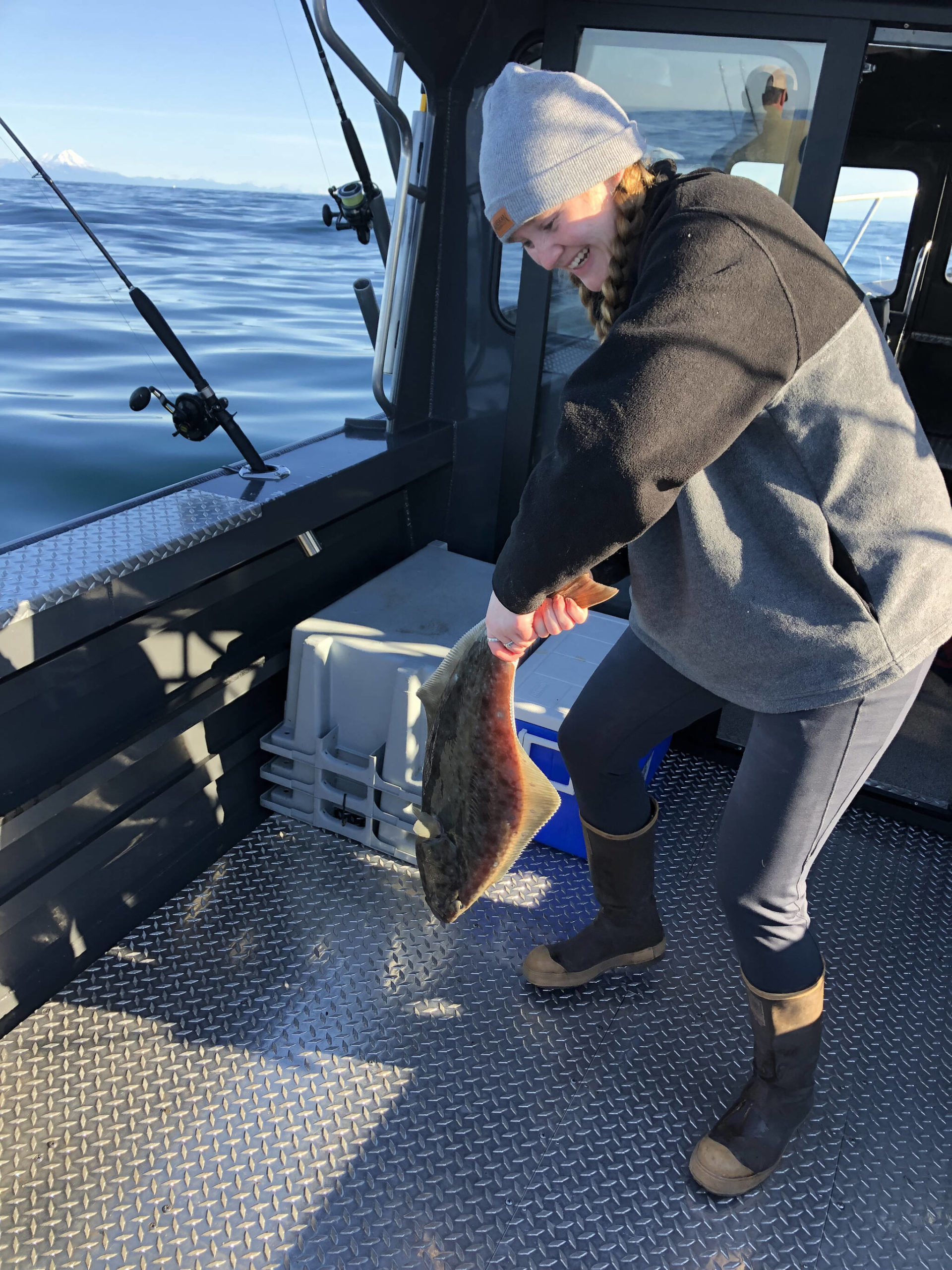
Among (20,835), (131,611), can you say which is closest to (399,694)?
(131,611)

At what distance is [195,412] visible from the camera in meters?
2.65

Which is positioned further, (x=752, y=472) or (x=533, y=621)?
(x=533, y=621)

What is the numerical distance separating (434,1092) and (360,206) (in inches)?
112

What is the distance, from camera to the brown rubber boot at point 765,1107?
6.14ft

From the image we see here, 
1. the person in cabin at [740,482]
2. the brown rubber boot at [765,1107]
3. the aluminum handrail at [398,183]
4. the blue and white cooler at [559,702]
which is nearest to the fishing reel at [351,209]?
the aluminum handrail at [398,183]

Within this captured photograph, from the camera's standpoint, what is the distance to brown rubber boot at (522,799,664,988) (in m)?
2.33

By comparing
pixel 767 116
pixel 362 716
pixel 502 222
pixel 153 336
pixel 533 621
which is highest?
pixel 767 116

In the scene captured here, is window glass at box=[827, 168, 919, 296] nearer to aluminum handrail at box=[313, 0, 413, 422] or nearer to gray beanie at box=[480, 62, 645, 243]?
aluminum handrail at box=[313, 0, 413, 422]

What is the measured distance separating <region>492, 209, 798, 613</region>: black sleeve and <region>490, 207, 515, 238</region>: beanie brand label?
227 mm

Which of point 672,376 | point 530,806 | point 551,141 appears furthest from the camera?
point 530,806

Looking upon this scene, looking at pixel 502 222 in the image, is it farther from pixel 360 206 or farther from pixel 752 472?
pixel 360 206

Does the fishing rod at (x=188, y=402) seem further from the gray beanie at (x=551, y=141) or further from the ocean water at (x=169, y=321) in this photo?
the gray beanie at (x=551, y=141)

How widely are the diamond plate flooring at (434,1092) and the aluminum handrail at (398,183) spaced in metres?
1.72

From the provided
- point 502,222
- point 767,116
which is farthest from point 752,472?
point 767,116
